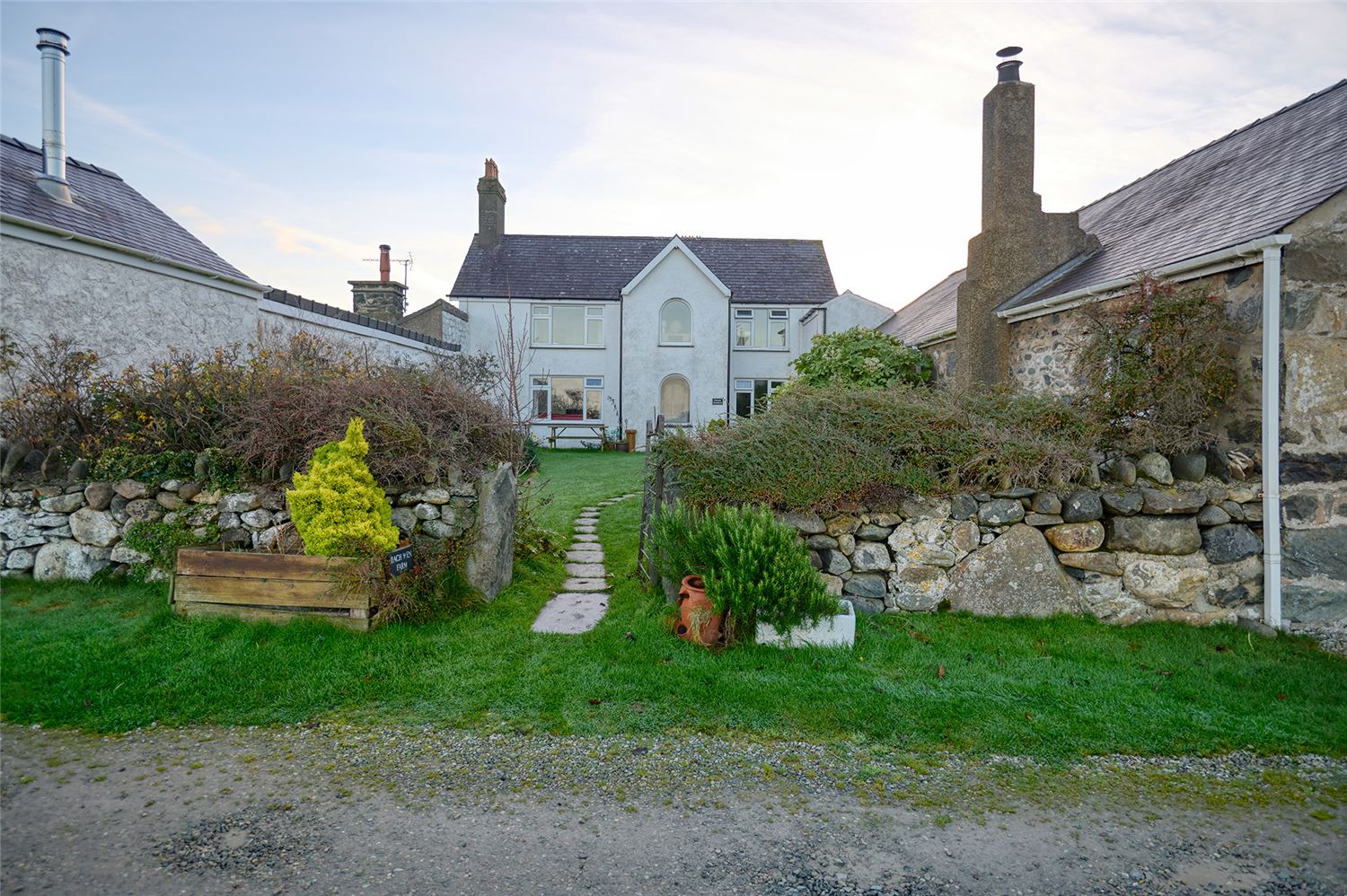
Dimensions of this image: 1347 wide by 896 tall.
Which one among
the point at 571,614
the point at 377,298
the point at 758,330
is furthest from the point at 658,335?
the point at 571,614

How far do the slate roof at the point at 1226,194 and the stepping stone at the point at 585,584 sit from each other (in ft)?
21.6

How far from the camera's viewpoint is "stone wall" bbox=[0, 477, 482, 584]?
18.7 ft

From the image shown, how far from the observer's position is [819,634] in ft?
16.7

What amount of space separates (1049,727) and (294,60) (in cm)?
888

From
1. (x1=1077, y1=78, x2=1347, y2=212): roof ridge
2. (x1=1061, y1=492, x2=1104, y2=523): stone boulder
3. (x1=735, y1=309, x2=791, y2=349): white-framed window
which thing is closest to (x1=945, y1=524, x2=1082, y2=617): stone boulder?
(x1=1061, y1=492, x2=1104, y2=523): stone boulder

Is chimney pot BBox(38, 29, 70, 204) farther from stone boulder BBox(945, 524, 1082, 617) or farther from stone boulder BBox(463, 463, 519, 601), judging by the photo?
stone boulder BBox(945, 524, 1082, 617)

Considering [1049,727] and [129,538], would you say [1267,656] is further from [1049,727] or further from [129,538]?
[129,538]

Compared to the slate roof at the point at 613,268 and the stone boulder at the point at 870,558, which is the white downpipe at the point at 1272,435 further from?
the slate roof at the point at 613,268

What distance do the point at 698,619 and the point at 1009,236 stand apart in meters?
8.24

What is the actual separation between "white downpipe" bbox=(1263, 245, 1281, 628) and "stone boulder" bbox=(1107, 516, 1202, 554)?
2.03ft

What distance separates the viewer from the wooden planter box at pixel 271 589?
16.7 feet

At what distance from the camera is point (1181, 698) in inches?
173

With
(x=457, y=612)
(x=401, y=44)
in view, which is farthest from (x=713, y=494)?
(x=401, y=44)

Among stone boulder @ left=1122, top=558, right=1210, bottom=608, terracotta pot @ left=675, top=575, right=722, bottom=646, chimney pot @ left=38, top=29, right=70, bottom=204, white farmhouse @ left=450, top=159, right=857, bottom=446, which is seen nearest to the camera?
terracotta pot @ left=675, top=575, right=722, bottom=646
